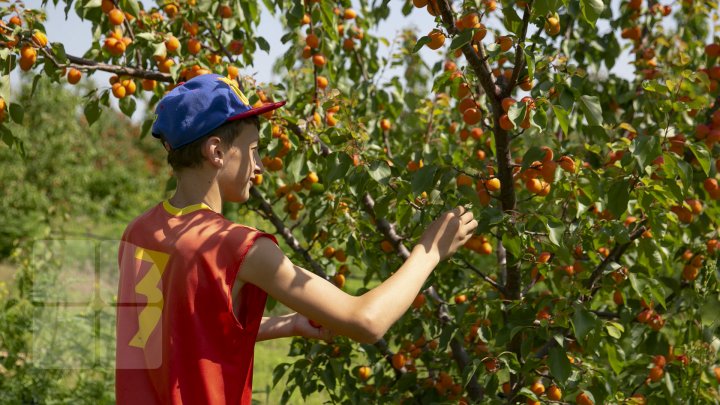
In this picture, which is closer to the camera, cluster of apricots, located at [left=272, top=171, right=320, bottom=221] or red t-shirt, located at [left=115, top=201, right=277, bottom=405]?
red t-shirt, located at [left=115, top=201, right=277, bottom=405]

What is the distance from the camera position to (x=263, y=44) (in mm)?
3207

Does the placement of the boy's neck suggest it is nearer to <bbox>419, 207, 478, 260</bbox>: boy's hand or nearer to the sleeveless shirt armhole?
the sleeveless shirt armhole

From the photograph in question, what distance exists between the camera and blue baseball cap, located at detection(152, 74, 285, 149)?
5.59 ft

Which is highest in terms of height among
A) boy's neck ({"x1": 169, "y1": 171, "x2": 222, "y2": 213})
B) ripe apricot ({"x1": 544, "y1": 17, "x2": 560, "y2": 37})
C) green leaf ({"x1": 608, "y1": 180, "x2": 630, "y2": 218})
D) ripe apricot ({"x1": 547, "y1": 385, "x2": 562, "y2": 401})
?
ripe apricot ({"x1": 544, "y1": 17, "x2": 560, "y2": 37})

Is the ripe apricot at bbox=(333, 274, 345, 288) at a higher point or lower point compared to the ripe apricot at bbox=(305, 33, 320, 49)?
lower

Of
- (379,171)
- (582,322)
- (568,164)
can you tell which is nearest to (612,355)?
(582,322)

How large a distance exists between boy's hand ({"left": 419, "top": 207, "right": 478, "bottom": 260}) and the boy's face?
41 centimetres

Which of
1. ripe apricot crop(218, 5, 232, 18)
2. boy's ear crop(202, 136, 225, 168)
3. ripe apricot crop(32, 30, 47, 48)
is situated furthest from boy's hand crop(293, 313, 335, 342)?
ripe apricot crop(218, 5, 232, 18)

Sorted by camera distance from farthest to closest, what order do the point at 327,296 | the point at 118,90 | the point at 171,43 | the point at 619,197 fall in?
the point at 118,90 < the point at 171,43 < the point at 619,197 < the point at 327,296

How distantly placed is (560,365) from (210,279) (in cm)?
112

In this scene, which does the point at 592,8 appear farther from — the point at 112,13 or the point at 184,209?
the point at 112,13

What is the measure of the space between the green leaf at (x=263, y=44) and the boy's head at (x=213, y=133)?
1.47m

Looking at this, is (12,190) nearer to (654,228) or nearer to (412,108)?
(412,108)

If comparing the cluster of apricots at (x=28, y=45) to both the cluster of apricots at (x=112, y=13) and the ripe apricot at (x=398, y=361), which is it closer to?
the cluster of apricots at (x=112, y=13)
